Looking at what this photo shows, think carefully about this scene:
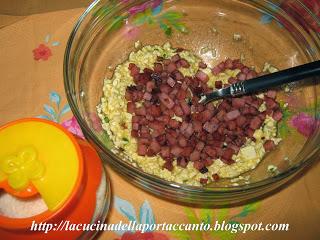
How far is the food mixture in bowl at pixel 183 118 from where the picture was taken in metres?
1.31

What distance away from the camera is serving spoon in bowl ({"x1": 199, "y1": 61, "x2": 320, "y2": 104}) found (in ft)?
3.91

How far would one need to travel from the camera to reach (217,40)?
160 cm

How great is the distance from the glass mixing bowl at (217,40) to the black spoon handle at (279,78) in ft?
0.80

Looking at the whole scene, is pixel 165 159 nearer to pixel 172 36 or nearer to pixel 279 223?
pixel 279 223

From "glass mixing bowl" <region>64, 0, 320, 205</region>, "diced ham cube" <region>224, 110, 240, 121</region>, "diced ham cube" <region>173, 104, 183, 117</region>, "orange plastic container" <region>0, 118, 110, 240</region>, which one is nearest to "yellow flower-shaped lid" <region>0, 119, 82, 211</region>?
"orange plastic container" <region>0, 118, 110, 240</region>

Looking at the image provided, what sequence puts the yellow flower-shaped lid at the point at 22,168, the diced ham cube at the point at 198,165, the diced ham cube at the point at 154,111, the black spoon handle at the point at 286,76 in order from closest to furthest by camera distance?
the yellow flower-shaped lid at the point at 22,168 → the black spoon handle at the point at 286,76 → the diced ham cube at the point at 198,165 → the diced ham cube at the point at 154,111

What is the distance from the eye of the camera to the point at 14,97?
Answer: 146 cm

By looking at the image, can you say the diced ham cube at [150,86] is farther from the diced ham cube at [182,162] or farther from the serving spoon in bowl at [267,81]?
the diced ham cube at [182,162]

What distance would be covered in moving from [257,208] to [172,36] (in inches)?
32.3

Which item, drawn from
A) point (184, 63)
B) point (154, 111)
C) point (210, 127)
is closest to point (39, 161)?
point (154, 111)

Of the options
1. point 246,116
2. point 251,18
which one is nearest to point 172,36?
point 251,18

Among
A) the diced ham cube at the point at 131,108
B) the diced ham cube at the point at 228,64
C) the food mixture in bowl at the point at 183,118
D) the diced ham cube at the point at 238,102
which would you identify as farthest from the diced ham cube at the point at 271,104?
the diced ham cube at the point at 131,108

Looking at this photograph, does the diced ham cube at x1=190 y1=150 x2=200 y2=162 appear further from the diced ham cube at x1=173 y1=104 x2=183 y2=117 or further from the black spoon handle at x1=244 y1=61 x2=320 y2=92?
the black spoon handle at x1=244 y1=61 x2=320 y2=92

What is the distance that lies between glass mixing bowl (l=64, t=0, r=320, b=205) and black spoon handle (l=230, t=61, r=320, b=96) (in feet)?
0.80
